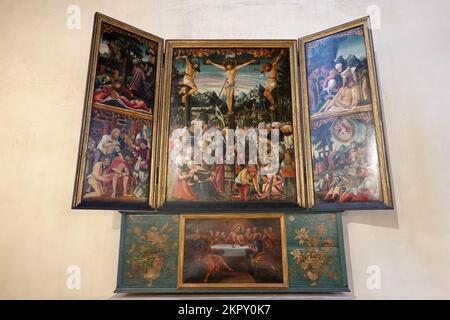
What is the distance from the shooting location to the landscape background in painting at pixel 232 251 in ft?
14.1

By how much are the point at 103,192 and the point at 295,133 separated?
279 cm

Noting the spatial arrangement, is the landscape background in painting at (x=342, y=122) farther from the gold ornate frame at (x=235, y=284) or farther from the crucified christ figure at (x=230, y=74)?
the crucified christ figure at (x=230, y=74)

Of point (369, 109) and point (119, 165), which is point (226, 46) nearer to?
point (369, 109)

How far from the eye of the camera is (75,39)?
5387mm

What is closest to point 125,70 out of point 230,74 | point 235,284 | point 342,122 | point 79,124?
point 79,124

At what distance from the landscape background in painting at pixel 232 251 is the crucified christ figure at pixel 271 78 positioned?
178cm

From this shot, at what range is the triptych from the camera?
425 centimetres

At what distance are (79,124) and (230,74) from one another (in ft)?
8.19

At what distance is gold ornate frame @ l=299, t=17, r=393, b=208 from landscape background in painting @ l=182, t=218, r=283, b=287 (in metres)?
0.79

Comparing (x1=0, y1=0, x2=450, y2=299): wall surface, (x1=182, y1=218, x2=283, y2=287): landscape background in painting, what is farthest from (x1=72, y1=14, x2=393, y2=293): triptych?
(x1=0, y1=0, x2=450, y2=299): wall surface

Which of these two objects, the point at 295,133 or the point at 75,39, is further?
the point at 75,39
